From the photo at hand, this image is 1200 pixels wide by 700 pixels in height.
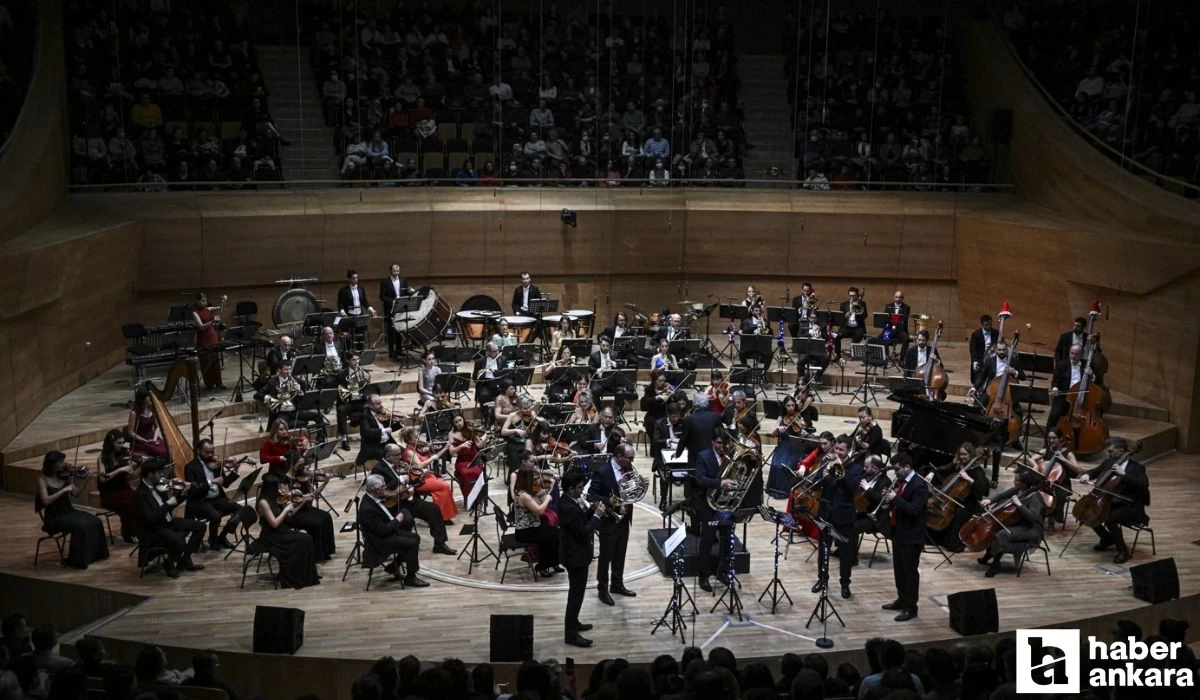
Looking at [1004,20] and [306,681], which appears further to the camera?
[1004,20]

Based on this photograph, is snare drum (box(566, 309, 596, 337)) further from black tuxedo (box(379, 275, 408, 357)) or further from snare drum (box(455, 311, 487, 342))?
black tuxedo (box(379, 275, 408, 357))

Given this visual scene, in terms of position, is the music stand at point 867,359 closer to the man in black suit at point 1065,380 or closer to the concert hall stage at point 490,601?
the man in black suit at point 1065,380

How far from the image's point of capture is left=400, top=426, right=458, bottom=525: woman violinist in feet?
41.2

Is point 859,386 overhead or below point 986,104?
below

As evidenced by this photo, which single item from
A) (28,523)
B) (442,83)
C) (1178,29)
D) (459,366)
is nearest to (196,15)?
(442,83)

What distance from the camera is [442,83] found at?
847 inches

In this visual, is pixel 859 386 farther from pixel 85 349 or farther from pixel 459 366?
pixel 85 349

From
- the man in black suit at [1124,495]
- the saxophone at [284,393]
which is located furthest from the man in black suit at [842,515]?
the saxophone at [284,393]

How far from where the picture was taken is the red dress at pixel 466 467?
13.4 meters

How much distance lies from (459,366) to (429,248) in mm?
2349

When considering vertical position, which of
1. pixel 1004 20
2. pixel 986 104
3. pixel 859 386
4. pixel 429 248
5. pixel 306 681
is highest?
pixel 1004 20

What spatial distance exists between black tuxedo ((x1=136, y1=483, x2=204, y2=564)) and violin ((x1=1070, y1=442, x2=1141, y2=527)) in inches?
341

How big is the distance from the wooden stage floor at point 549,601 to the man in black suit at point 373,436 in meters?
0.79

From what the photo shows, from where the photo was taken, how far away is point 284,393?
14938 millimetres
